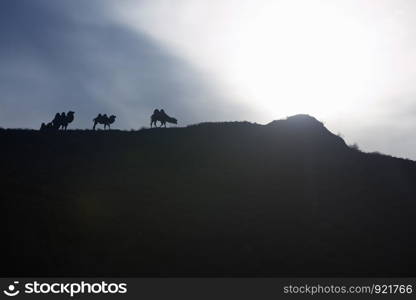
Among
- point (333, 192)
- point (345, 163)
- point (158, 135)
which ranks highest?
point (158, 135)

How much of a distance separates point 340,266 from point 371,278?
85.6 inches

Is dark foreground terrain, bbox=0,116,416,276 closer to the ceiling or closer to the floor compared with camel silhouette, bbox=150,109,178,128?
closer to the floor

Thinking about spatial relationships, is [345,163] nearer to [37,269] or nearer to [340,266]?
[340,266]

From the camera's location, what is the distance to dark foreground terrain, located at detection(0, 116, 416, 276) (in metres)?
32.0

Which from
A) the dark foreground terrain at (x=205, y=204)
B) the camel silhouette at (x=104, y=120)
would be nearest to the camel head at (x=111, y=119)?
the camel silhouette at (x=104, y=120)

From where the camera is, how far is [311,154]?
49250 mm

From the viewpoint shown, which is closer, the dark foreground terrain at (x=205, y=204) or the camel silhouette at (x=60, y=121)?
the dark foreground terrain at (x=205, y=204)

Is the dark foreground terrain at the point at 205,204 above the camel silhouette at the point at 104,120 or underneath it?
underneath

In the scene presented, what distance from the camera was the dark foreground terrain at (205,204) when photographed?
3203 centimetres

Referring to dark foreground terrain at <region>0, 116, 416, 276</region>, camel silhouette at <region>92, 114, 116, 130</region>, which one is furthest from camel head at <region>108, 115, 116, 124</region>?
dark foreground terrain at <region>0, 116, 416, 276</region>

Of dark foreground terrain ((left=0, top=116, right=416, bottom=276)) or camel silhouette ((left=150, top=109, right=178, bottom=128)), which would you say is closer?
dark foreground terrain ((left=0, top=116, right=416, bottom=276))

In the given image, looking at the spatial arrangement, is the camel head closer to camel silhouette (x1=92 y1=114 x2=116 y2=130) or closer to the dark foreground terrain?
camel silhouette (x1=92 y1=114 x2=116 y2=130)

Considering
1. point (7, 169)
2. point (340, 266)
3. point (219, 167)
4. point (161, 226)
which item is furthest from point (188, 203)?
point (7, 169)

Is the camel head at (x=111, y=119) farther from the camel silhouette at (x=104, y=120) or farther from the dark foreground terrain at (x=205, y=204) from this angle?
the dark foreground terrain at (x=205, y=204)
